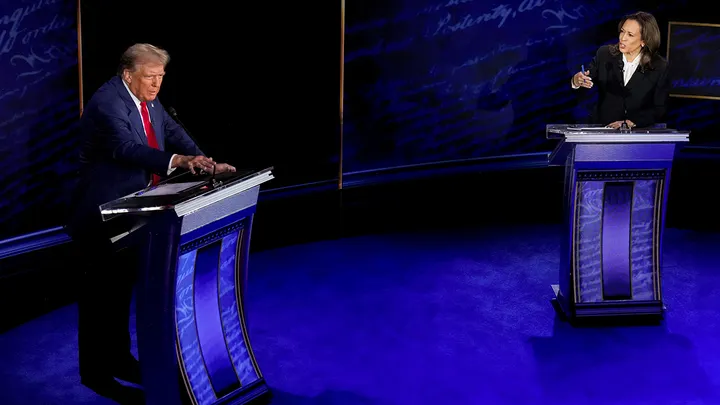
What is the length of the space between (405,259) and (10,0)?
3.07 metres

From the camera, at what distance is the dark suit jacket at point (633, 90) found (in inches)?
177

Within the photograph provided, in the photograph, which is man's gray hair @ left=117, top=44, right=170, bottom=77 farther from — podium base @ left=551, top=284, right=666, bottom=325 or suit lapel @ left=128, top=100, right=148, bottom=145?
podium base @ left=551, top=284, right=666, bottom=325

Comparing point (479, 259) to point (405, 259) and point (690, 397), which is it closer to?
point (405, 259)

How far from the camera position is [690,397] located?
365 centimetres

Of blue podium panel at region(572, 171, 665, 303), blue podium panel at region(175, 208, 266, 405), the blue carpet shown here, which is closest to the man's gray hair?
Answer: blue podium panel at region(175, 208, 266, 405)

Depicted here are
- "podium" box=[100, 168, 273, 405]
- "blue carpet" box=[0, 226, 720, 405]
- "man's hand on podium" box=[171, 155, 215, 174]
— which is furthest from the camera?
"blue carpet" box=[0, 226, 720, 405]

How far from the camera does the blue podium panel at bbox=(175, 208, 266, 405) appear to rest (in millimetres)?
3037

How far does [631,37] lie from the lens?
4441 millimetres

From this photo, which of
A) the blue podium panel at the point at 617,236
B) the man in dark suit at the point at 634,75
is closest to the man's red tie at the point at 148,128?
the blue podium panel at the point at 617,236

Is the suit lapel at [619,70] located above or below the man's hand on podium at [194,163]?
above

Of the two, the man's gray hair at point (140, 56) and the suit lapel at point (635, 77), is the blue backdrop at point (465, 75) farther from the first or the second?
the man's gray hair at point (140, 56)

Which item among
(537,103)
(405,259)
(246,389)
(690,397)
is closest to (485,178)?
(537,103)

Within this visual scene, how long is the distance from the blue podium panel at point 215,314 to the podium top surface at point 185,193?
16cm

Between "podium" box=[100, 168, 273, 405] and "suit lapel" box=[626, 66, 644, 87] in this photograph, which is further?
"suit lapel" box=[626, 66, 644, 87]
